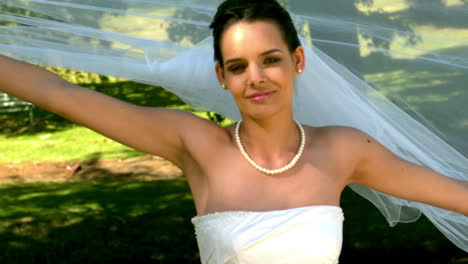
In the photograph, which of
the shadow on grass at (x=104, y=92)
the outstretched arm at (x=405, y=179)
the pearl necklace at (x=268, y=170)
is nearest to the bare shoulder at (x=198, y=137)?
the pearl necklace at (x=268, y=170)

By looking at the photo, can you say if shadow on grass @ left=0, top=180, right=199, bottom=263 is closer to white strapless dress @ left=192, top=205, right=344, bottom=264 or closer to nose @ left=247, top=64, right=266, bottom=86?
white strapless dress @ left=192, top=205, right=344, bottom=264

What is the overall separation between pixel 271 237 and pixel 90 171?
780cm

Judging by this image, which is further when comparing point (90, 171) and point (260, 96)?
point (90, 171)

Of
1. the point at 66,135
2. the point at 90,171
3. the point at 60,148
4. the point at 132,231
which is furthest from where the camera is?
the point at 66,135

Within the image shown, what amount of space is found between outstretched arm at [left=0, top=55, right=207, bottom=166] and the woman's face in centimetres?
36

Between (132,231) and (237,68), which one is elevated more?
(237,68)

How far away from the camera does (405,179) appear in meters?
2.75

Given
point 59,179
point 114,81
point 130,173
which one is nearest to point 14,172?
point 59,179

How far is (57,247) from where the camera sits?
256 inches

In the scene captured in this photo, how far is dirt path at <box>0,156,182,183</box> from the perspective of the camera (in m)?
9.46

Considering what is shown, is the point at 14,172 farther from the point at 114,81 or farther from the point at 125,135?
the point at 125,135

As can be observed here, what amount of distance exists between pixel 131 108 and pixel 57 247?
4355 mm

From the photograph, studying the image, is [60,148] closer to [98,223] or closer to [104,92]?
[104,92]

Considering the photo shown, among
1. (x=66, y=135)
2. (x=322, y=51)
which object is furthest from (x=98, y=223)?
(x=66, y=135)
